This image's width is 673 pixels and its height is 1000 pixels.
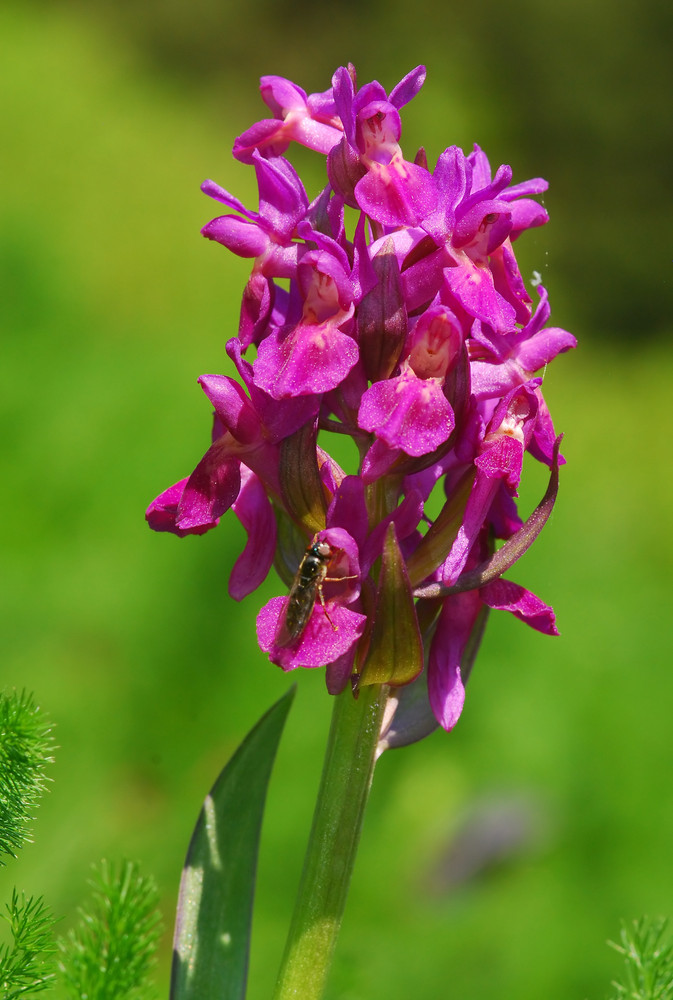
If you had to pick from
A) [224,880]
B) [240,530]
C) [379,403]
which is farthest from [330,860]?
[240,530]

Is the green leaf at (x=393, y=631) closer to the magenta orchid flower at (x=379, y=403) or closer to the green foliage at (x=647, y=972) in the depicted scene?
the magenta orchid flower at (x=379, y=403)

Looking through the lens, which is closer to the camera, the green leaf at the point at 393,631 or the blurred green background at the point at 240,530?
the green leaf at the point at 393,631

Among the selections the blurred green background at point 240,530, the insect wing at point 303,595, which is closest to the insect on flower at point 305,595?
the insect wing at point 303,595

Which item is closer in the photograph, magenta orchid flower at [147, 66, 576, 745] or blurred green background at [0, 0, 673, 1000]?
magenta orchid flower at [147, 66, 576, 745]

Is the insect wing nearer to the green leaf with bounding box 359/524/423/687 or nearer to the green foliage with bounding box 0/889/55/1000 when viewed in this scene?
the green leaf with bounding box 359/524/423/687

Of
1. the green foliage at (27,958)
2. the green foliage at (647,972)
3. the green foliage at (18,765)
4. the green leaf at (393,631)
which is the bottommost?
the green foliage at (27,958)

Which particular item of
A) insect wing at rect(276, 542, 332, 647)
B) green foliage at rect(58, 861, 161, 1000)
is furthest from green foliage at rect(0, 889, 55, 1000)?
insect wing at rect(276, 542, 332, 647)

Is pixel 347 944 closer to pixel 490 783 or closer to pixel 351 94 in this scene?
pixel 490 783
